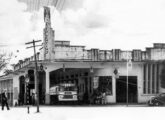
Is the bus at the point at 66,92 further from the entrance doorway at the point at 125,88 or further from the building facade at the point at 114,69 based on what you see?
the entrance doorway at the point at 125,88

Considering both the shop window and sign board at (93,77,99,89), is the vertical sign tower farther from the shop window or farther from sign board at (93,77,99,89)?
the shop window

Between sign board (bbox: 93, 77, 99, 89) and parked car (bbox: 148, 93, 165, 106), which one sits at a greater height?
sign board (bbox: 93, 77, 99, 89)

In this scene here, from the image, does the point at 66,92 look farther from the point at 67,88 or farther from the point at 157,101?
the point at 157,101

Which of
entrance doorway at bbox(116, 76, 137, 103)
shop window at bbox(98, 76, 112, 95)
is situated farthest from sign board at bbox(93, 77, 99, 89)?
entrance doorway at bbox(116, 76, 137, 103)

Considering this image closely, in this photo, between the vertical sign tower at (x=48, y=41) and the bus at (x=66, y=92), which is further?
the vertical sign tower at (x=48, y=41)

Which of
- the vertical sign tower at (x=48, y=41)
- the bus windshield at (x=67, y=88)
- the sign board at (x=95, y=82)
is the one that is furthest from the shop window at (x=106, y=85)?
the vertical sign tower at (x=48, y=41)

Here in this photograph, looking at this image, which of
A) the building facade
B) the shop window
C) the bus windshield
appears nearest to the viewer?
the bus windshield

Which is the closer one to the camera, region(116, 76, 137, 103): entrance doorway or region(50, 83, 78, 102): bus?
region(50, 83, 78, 102): bus

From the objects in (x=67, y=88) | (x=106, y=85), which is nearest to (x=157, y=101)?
(x=106, y=85)

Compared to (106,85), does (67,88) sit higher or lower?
lower
